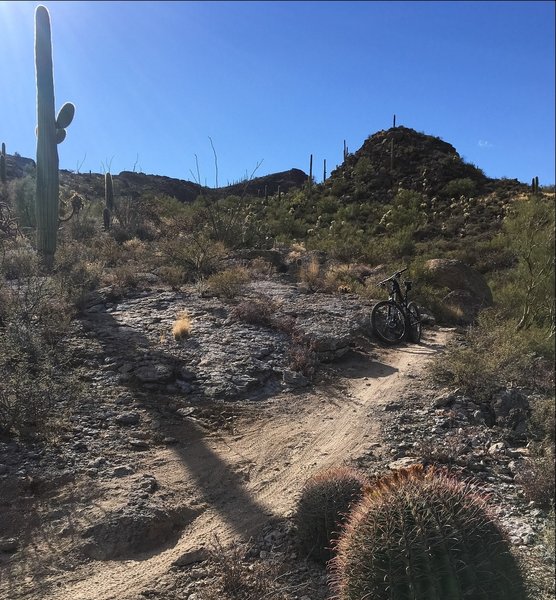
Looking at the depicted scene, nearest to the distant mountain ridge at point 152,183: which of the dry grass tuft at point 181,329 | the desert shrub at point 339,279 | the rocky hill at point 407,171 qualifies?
the rocky hill at point 407,171

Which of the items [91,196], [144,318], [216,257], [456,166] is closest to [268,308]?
[144,318]

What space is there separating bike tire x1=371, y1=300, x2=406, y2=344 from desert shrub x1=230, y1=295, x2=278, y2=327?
2024 mm

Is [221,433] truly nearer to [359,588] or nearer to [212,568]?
[212,568]

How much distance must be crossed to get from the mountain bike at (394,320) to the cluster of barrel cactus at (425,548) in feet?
23.7

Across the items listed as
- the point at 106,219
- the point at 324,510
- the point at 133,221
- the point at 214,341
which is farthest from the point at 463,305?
the point at 106,219

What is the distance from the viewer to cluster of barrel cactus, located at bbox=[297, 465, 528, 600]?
Result: 7.86 ft

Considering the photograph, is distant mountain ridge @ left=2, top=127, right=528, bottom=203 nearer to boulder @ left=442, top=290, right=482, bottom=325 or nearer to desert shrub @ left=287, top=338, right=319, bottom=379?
boulder @ left=442, top=290, right=482, bottom=325

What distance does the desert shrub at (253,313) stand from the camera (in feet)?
30.2

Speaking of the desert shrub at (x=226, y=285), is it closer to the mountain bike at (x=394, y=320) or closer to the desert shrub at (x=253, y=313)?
the desert shrub at (x=253, y=313)

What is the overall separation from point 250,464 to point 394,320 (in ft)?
18.5

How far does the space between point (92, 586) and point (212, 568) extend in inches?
30.9

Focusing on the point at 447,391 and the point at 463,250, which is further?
the point at 463,250

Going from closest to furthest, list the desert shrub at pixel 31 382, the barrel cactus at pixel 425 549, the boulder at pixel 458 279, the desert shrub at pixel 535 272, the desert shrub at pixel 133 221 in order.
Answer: the barrel cactus at pixel 425 549, the desert shrub at pixel 31 382, the desert shrub at pixel 535 272, the boulder at pixel 458 279, the desert shrub at pixel 133 221

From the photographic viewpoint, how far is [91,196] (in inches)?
1139
